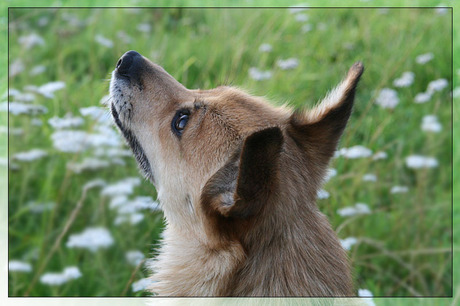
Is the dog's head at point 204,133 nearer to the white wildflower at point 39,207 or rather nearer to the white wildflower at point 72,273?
the white wildflower at point 72,273

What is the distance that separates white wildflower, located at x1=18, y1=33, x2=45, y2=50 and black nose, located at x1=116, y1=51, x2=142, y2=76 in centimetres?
296

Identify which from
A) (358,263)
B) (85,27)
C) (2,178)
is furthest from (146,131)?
(85,27)

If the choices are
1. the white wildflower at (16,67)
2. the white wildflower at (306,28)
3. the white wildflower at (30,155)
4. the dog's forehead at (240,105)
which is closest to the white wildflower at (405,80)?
the white wildflower at (306,28)

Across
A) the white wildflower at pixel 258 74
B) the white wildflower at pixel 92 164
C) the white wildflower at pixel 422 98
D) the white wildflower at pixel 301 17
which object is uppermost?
the white wildflower at pixel 301 17

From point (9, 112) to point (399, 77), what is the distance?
12.4 ft

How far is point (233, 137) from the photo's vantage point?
2.80 metres

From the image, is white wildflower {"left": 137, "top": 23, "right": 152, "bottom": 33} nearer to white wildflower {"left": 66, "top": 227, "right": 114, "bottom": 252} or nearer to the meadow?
the meadow

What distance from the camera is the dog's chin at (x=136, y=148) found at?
323cm

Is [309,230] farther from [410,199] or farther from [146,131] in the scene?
[410,199]

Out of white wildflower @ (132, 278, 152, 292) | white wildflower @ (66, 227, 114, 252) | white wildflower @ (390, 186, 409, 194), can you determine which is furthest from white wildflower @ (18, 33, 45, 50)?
white wildflower @ (390, 186, 409, 194)

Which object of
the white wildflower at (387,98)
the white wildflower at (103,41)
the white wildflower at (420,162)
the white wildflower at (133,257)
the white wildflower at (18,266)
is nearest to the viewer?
the white wildflower at (18,266)

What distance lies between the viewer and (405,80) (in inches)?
211

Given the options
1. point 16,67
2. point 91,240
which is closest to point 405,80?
point 91,240

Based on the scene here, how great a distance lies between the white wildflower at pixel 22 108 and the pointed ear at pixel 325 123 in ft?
8.03
